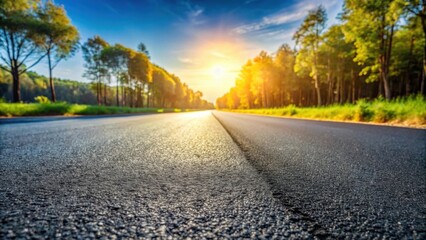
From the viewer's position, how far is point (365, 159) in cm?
188

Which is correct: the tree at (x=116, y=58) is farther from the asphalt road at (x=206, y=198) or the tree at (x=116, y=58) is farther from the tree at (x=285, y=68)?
the asphalt road at (x=206, y=198)

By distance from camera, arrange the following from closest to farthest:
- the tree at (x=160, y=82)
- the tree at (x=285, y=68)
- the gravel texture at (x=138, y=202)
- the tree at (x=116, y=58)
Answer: the gravel texture at (x=138, y=202) < the tree at (x=116, y=58) < the tree at (x=285, y=68) < the tree at (x=160, y=82)

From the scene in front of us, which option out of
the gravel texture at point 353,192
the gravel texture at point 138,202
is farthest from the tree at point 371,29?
the gravel texture at point 138,202

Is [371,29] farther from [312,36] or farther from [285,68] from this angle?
[285,68]

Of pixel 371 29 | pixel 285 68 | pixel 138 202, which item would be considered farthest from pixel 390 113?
pixel 285 68

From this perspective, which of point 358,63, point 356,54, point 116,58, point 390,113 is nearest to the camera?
point 390,113

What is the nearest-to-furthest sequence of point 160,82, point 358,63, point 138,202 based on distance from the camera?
1. point 138,202
2. point 358,63
3. point 160,82

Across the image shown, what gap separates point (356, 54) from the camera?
24.6 meters

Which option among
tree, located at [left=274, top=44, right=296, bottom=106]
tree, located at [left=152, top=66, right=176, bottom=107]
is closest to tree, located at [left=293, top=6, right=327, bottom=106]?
tree, located at [left=274, top=44, right=296, bottom=106]

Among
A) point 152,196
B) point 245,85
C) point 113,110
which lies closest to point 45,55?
point 113,110

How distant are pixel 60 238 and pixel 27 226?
14 cm

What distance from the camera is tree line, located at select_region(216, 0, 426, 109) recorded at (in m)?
13.9

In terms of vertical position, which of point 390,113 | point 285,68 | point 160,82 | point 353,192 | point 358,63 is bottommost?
point 353,192

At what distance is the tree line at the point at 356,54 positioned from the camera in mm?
13934
